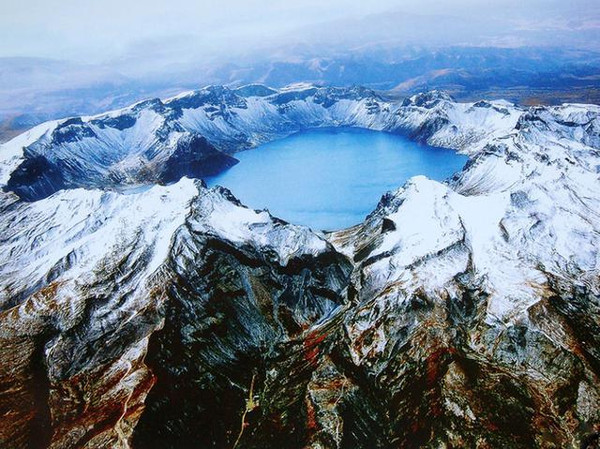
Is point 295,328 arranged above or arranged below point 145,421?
below

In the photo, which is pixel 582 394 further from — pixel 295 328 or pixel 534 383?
pixel 295 328

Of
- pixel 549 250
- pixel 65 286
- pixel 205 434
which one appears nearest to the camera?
pixel 205 434

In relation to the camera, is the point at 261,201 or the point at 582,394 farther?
the point at 261,201

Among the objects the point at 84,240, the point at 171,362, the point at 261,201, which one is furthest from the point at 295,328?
the point at 261,201

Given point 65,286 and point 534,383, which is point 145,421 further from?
point 534,383

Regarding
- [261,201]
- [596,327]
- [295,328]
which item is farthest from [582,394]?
[261,201]

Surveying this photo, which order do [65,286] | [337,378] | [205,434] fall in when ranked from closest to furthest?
[205,434]
[337,378]
[65,286]

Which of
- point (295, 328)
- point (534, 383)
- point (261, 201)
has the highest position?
point (534, 383)
